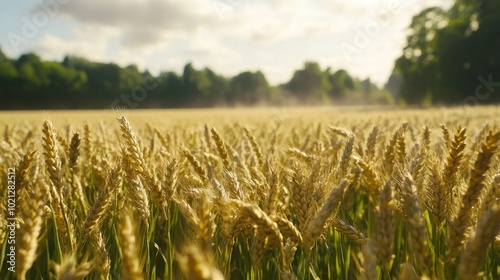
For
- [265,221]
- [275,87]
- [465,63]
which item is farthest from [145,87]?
[265,221]

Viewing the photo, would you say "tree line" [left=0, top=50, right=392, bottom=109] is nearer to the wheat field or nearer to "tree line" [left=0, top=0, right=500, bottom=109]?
"tree line" [left=0, top=0, right=500, bottom=109]

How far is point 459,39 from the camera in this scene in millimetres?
39469

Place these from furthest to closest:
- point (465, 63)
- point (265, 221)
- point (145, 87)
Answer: point (145, 87) < point (465, 63) < point (265, 221)

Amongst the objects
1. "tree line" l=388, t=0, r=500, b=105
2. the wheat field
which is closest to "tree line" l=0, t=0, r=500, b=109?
"tree line" l=388, t=0, r=500, b=105

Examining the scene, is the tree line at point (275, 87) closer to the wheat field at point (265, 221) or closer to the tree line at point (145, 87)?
the tree line at point (145, 87)

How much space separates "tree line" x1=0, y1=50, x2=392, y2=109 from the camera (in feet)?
182

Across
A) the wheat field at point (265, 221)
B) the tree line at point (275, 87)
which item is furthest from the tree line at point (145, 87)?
the wheat field at point (265, 221)

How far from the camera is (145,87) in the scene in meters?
57.4

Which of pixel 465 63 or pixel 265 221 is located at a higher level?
pixel 465 63

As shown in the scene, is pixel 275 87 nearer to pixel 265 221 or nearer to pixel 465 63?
pixel 465 63

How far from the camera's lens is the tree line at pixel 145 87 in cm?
5534

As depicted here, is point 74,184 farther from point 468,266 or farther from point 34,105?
point 34,105

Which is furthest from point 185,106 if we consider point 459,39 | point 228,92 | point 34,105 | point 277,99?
point 459,39

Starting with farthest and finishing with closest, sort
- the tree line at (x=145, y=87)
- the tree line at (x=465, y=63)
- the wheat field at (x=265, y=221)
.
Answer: the tree line at (x=145, y=87)
the tree line at (x=465, y=63)
the wheat field at (x=265, y=221)
